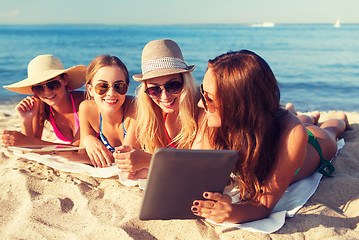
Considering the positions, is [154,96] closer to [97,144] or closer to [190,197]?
[97,144]

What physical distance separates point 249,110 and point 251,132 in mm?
178

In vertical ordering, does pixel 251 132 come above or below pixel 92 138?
above

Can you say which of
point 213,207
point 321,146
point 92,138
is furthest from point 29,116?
point 321,146

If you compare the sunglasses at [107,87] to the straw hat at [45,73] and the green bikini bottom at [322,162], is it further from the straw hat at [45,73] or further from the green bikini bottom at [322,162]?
the green bikini bottom at [322,162]

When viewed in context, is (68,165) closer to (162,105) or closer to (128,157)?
(128,157)

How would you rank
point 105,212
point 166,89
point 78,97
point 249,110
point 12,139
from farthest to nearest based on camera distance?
point 78,97 < point 12,139 < point 166,89 < point 105,212 < point 249,110

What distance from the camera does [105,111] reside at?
351 cm

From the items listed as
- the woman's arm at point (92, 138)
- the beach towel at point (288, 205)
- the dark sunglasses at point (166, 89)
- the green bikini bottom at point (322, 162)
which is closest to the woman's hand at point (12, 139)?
the woman's arm at point (92, 138)

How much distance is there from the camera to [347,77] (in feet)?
36.9

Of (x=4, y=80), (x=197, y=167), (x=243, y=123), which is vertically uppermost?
(x=243, y=123)

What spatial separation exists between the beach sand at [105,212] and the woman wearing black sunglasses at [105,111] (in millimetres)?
361

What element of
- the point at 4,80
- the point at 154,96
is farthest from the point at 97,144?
the point at 4,80

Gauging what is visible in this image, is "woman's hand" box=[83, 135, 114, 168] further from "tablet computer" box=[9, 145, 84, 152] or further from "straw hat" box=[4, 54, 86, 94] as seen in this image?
"straw hat" box=[4, 54, 86, 94]

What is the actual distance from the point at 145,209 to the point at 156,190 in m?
0.18
